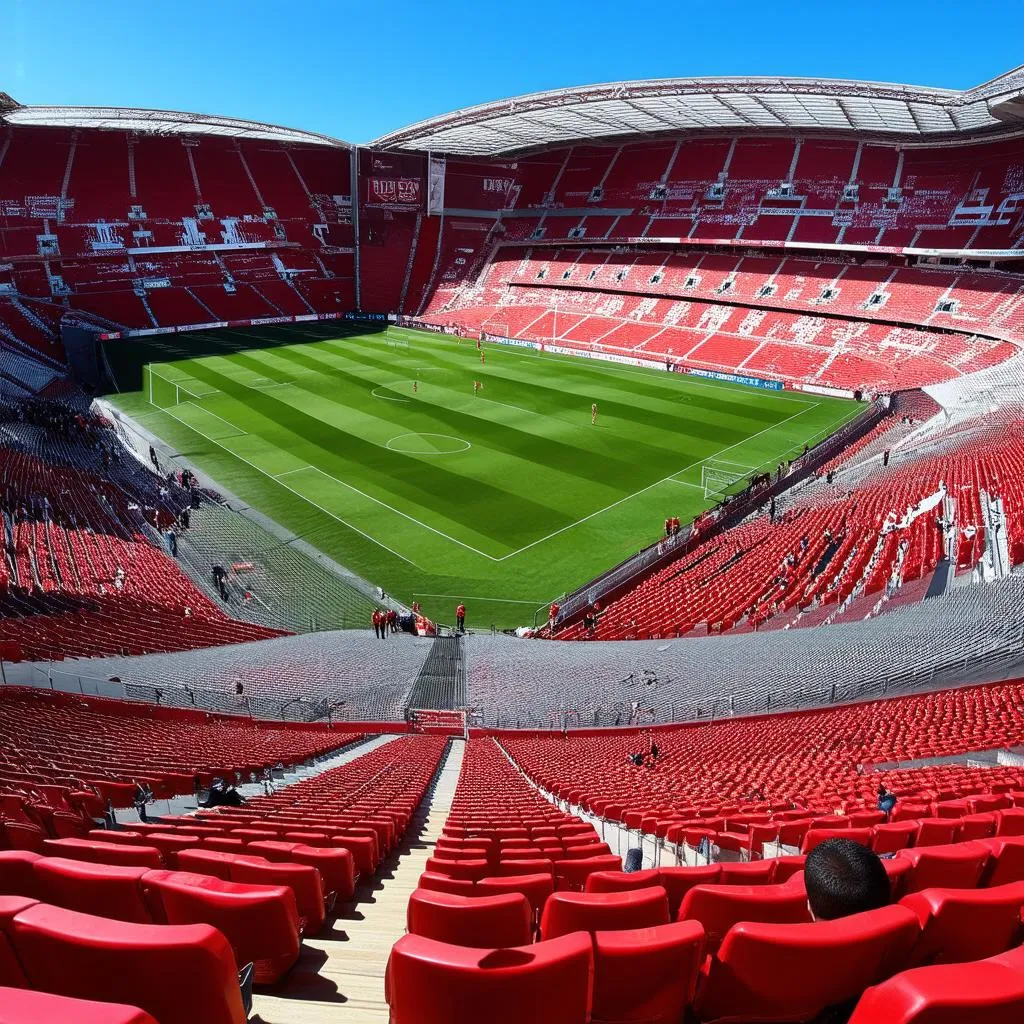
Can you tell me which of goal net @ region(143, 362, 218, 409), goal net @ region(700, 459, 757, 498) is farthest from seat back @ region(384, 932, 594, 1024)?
goal net @ region(143, 362, 218, 409)

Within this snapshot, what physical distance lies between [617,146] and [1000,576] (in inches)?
2538

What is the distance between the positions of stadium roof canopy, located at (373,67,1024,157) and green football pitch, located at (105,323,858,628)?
16.5 meters

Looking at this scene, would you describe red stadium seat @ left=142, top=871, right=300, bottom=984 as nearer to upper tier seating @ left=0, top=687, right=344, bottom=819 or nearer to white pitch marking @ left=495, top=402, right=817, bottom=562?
upper tier seating @ left=0, top=687, right=344, bottom=819

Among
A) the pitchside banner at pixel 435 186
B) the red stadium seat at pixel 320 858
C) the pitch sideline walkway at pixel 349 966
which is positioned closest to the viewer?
the pitch sideline walkway at pixel 349 966

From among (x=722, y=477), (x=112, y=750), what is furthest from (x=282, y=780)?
(x=722, y=477)

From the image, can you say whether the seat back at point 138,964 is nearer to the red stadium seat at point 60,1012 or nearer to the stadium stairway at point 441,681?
the red stadium seat at point 60,1012

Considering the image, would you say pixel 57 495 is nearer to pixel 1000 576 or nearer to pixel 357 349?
pixel 1000 576

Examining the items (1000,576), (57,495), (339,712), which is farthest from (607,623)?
(57,495)

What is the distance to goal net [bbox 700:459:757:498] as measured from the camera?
31703mm

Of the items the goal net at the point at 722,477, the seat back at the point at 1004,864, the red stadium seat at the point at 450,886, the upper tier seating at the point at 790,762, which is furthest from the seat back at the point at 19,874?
the goal net at the point at 722,477

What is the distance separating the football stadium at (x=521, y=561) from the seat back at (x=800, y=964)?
0.6 inches

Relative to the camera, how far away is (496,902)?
8.89ft

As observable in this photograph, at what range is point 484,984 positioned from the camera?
73.4 inches

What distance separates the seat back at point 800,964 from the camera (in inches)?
84.6
